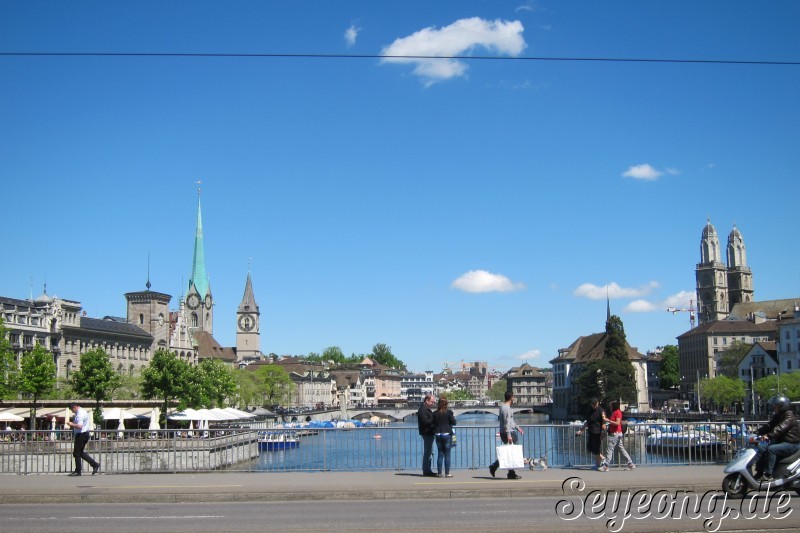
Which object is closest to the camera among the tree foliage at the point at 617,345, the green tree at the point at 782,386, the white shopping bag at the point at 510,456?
the white shopping bag at the point at 510,456

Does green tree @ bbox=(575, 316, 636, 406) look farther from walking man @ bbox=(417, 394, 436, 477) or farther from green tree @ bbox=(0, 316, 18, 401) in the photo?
walking man @ bbox=(417, 394, 436, 477)

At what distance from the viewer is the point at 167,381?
68562 millimetres

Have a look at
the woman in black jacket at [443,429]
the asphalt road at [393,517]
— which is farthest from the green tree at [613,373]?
the asphalt road at [393,517]

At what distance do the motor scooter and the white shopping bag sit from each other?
4844 mm

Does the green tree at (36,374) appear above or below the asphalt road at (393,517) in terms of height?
above

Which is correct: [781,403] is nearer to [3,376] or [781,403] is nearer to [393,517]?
[393,517]

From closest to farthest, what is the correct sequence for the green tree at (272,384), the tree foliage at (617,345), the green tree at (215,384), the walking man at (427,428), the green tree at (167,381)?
the walking man at (427,428) → the green tree at (167,381) → the green tree at (215,384) → the tree foliage at (617,345) → the green tree at (272,384)

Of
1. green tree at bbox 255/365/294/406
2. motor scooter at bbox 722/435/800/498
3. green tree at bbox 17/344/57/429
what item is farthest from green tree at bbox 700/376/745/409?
motor scooter at bbox 722/435/800/498

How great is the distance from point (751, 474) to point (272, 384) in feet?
464

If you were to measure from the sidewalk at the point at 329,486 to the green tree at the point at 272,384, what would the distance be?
129 metres

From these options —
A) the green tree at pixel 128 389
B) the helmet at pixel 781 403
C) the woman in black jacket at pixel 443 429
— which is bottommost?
the green tree at pixel 128 389

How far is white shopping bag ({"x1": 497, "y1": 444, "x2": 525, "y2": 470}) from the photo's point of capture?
20.2 m

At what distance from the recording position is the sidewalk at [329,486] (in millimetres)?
18453

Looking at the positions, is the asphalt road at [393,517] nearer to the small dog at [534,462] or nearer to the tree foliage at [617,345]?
the small dog at [534,462]
